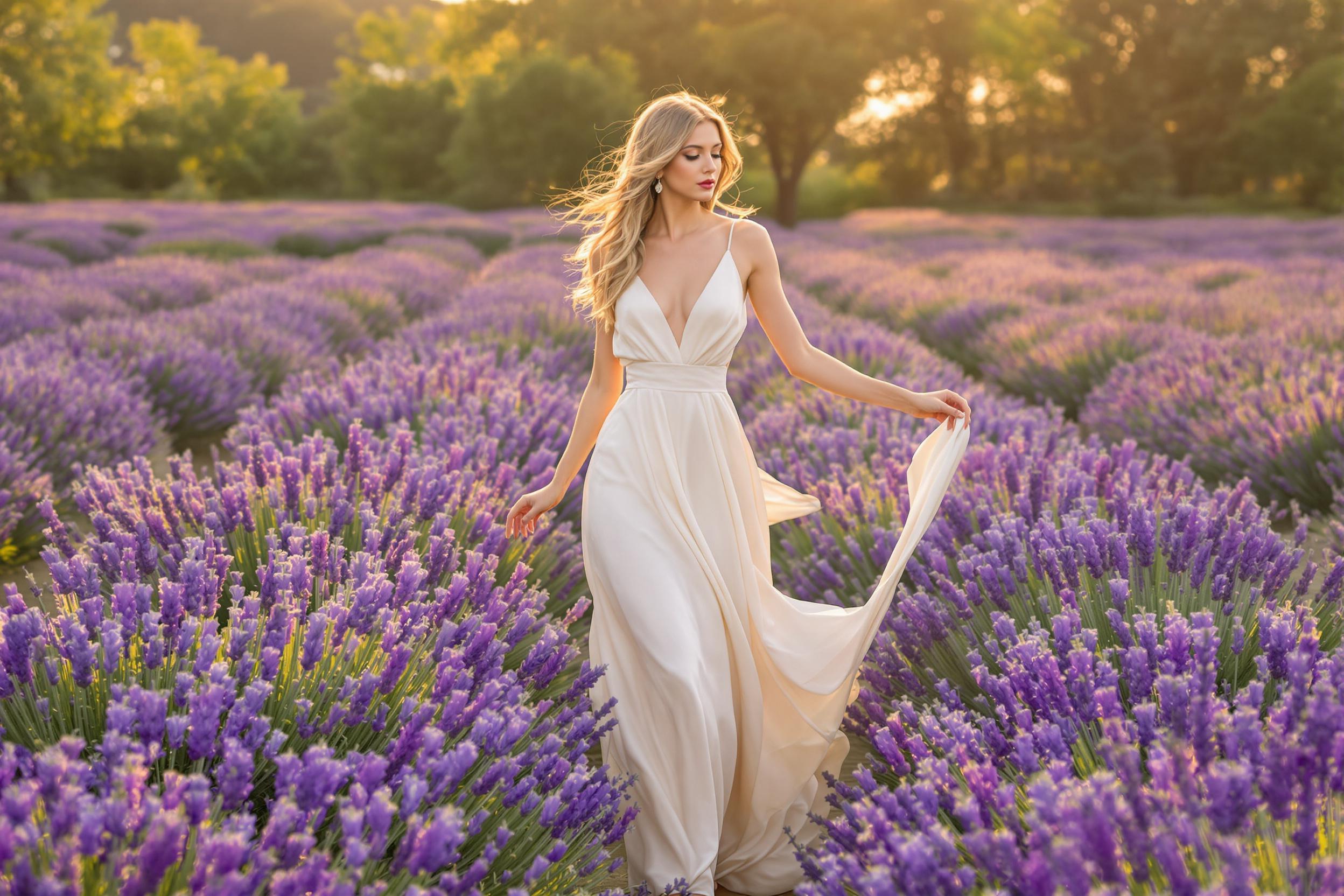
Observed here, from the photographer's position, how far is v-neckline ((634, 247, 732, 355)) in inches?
92.2

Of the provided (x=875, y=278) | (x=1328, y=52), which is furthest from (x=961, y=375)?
(x=1328, y=52)

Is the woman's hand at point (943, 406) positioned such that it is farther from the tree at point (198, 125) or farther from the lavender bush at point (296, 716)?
Result: the tree at point (198, 125)

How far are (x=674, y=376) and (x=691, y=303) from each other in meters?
0.18

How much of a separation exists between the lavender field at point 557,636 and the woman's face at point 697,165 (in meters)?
1.00

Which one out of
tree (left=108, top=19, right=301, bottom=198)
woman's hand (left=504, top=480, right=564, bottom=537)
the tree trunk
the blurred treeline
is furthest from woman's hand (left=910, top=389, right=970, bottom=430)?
tree (left=108, top=19, right=301, bottom=198)

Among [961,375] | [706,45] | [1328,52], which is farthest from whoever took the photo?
[1328,52]

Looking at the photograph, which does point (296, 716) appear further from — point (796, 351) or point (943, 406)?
point (943, 406)

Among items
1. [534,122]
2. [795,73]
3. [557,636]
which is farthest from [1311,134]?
[557,636]

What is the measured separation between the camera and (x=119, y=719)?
4.43 feet

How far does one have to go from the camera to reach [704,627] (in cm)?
225

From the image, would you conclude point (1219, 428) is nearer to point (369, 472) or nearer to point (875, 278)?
point (369, 472)

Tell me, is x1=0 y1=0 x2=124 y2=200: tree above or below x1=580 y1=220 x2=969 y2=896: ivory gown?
above

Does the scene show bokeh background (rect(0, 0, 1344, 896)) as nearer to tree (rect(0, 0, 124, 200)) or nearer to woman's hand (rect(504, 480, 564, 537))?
woman's hand (rect(504, 480, 564, 537))

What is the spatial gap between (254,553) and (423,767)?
1237mm
